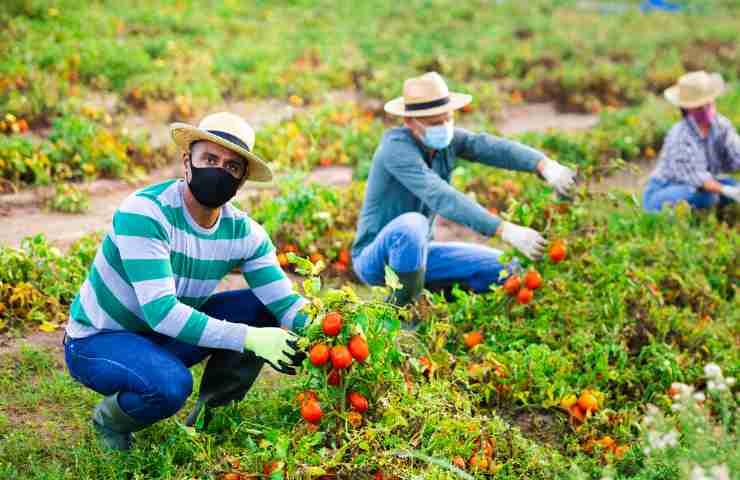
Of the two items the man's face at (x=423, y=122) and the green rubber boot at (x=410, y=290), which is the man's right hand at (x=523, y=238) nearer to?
the green rubber boot at (x=410, y=290)

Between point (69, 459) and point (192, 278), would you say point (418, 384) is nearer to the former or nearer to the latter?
point (192, 278)

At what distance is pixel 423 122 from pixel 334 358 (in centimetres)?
177

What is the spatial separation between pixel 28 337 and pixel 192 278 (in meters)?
1.36

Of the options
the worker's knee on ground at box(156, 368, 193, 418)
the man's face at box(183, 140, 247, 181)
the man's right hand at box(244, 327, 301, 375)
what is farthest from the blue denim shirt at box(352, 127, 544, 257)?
the worker's knee on ground at box(156, 368, 193, 418)

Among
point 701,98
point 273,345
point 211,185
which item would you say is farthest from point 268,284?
point 701,98

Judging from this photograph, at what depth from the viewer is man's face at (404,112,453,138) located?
4.32m

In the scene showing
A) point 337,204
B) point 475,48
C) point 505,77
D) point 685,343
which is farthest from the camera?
point 475,48

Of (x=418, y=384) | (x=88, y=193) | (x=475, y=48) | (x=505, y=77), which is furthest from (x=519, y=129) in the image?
(x=418, y=384)

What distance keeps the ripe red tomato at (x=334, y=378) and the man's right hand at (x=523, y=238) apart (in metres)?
1.41

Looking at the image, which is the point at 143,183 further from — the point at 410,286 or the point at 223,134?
the point at 223,134

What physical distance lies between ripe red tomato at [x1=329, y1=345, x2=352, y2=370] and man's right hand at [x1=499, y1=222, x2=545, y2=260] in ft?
4.73

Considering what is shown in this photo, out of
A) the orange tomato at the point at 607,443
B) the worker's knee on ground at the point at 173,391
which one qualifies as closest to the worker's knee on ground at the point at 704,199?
the orange tomato at the point at 607,443

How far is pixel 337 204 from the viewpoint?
5.69 meters

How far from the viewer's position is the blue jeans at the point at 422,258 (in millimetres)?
4195
